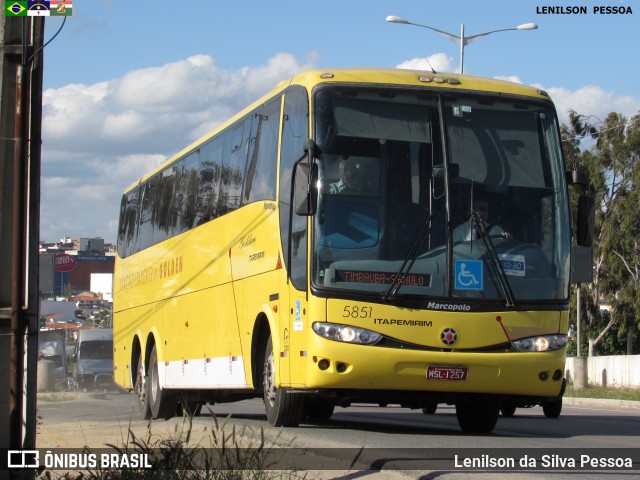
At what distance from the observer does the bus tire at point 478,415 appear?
13.8m

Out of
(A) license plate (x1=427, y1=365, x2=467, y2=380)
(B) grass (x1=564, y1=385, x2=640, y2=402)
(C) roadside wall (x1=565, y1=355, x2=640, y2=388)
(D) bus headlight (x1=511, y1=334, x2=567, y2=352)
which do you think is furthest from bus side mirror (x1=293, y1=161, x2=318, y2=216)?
(C) roadside wall (x1=565, y1=355, x2=640, y2=388)

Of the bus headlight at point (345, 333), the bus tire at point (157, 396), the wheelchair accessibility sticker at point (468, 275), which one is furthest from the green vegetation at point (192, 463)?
Result: the bus tire at point (157, 396)

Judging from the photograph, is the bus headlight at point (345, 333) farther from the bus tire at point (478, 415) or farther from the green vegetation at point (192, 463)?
the green vegetation at point (192, 463)

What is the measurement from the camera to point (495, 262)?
12.2 meters

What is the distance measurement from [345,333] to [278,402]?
1.45m

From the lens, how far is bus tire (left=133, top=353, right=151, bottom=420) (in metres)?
20.3

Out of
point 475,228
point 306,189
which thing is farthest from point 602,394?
point 306,189

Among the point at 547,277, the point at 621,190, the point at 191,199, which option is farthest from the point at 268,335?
the point at 621,190

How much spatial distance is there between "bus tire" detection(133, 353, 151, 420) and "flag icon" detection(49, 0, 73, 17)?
40.4 feet

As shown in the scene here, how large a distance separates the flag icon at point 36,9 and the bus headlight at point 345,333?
481 centimetres

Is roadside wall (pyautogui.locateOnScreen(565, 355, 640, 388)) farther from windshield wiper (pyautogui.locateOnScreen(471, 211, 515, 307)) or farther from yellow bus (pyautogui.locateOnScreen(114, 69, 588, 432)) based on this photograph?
windshield wiper (pyautogui.locateOnScreen(471, 211, 515, 307))

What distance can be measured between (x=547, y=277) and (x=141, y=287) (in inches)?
437

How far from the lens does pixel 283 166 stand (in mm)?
13172

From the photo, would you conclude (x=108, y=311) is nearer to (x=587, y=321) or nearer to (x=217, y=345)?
(x=587, y=321)
